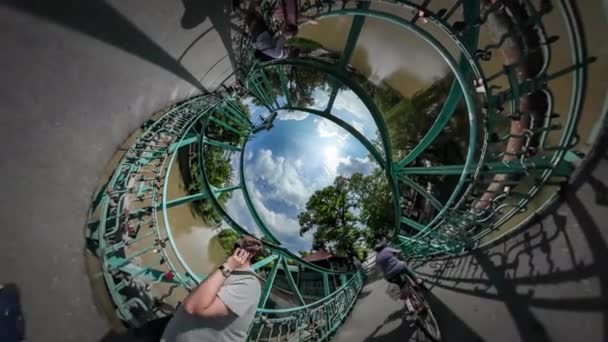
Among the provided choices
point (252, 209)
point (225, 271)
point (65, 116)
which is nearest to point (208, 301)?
point (225, 271)

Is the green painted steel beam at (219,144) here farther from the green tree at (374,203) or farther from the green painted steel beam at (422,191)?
the green tree at (374,203)

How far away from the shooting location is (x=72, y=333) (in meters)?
2.87

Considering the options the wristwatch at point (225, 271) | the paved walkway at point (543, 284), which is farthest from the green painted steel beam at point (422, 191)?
the wristwatch at point (225, 271)

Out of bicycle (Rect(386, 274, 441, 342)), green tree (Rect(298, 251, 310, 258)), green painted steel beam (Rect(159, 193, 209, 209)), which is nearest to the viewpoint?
bicycle (Rect(386, 274, 441, 342))

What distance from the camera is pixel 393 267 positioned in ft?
17.1

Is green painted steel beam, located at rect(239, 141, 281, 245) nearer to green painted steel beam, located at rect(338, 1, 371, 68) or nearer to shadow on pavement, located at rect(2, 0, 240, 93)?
green painted steel beam, located at rect(338, 1, 371, 68)

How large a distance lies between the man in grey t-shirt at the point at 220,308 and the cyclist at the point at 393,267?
3316 mm

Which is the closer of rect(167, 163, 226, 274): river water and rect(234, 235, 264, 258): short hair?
rect(234, 235, 264, 258): short hair

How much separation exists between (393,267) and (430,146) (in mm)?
2917

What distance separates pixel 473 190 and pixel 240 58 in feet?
13.4

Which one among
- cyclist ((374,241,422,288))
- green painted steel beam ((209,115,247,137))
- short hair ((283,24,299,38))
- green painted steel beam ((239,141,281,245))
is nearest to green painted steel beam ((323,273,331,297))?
green painted steel beam ((239,141,281,245))

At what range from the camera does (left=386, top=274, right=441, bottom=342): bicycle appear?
399 centimetres

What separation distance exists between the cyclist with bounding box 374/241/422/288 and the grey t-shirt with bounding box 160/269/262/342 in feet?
11.1

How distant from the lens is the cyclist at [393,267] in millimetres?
5086
